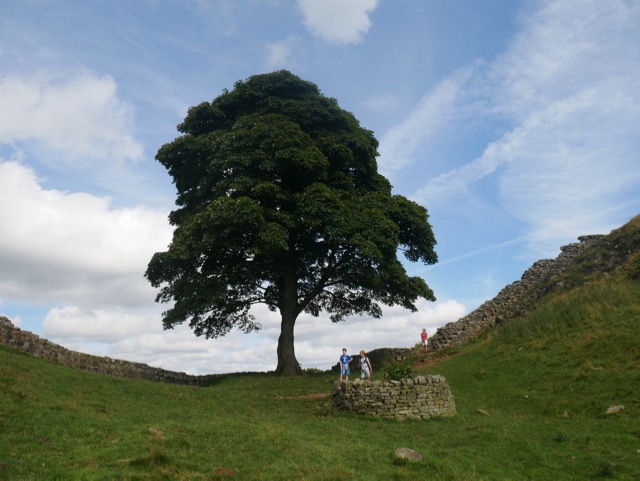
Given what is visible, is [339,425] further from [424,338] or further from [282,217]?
[424,338]

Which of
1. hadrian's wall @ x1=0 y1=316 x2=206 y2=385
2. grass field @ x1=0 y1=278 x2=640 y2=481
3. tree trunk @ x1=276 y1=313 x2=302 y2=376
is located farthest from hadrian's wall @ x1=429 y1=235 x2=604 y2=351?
hadrian's wall @ x1=0 y1=316 x2=206 y2=385

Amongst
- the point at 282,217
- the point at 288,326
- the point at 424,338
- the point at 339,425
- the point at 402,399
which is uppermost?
the point at 282,217

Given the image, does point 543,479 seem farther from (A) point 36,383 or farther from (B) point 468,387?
(A) point 36,383

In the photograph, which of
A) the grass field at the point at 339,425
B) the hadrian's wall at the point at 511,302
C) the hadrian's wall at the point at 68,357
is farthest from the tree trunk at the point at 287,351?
the hadrian's wall at the point at 511,302

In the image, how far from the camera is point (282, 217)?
26.8 m

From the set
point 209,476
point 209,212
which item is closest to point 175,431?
point 209,476

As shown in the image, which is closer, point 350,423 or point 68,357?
point 350,423

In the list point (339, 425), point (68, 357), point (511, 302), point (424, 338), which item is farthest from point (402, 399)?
point (511, 302)

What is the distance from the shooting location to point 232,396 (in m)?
21.6

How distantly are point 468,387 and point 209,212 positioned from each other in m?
15.2

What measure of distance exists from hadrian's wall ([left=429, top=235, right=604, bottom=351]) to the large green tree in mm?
7900

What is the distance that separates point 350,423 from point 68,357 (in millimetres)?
16943

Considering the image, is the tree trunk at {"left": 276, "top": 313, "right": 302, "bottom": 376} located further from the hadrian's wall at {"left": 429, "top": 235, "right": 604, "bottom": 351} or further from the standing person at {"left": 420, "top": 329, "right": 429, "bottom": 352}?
the hadrian's wall at {"left": 429, "top": 235, "right": 604, "bottom": 351}

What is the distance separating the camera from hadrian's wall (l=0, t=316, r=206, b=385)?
24.7 meters
